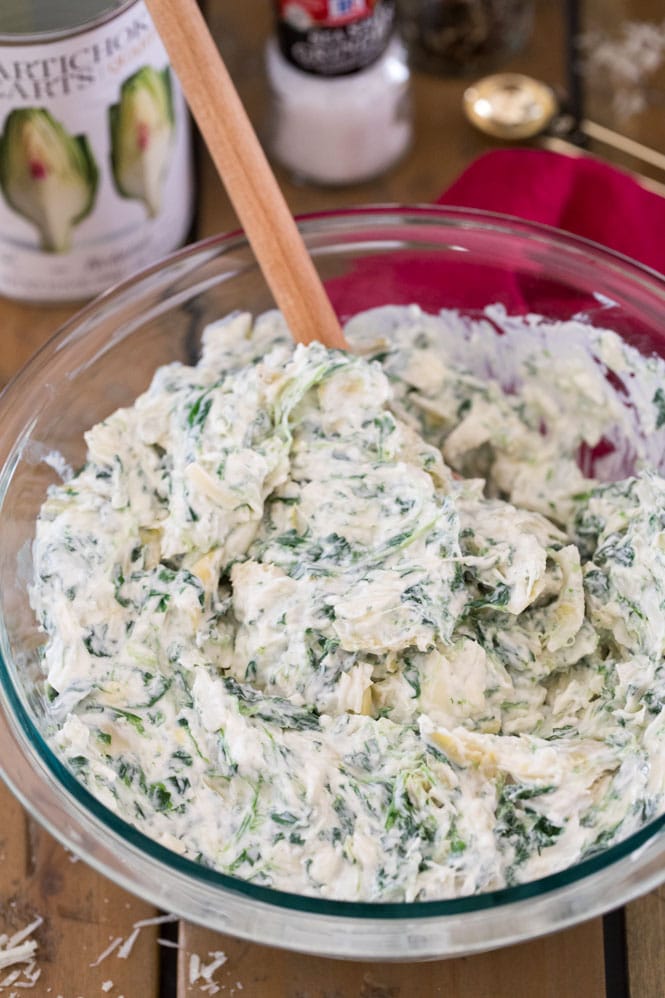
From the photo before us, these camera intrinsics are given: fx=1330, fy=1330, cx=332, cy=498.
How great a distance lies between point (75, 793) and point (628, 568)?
63 centimetres

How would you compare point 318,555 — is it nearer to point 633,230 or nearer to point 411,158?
point 633,230

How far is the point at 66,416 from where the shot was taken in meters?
1.64

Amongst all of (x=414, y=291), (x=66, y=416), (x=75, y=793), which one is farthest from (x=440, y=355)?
(x=75, y=793)

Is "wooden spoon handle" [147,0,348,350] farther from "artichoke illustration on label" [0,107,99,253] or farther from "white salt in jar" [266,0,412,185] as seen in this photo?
"white salt in jar" [266,0,412,185]

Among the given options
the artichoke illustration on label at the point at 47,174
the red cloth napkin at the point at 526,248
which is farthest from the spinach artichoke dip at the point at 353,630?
the artichoke illustration on label at the point at 47,174

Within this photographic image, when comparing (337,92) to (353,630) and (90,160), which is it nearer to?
(90,160)

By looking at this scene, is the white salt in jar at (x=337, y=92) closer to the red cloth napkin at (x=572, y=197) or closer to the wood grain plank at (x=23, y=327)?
the red cloth napkin at (x=572, y=197)

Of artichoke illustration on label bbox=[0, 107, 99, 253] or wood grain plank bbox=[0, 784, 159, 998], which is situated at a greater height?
artichoke illustration on label bbox=[0, 107, 99, 253]

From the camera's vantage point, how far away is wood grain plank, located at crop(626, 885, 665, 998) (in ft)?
4.79

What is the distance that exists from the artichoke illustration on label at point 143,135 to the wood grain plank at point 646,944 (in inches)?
45.8

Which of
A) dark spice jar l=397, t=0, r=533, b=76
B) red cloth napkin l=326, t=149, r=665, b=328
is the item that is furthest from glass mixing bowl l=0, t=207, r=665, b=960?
dark spice jar l=397, t=0, r=533, b=76

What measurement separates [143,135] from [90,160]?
8 centimetres

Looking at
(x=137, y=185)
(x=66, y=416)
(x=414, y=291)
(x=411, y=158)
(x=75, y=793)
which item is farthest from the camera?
(x=411, y=158)

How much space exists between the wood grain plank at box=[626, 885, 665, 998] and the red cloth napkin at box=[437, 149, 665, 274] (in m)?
0.85
